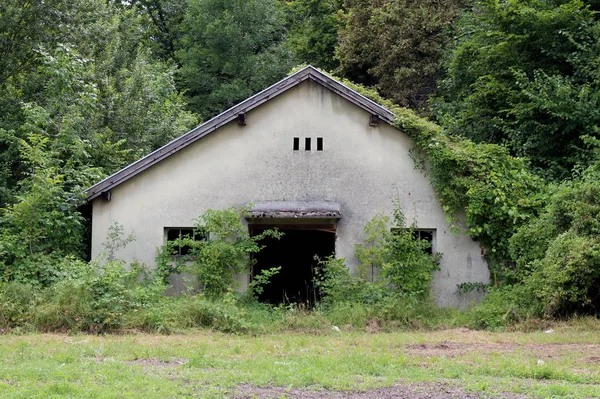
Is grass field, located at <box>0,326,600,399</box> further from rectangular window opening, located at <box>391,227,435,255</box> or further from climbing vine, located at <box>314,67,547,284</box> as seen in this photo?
rectangular window opening, located at <box>391,227,435,255</box>

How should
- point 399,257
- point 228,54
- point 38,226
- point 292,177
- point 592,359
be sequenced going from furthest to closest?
point 228,54
point 292,177
point 399,257
point 38,226
point 592,359

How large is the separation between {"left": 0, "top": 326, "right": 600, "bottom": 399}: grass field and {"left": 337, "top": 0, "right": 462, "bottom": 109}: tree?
61.1 ft

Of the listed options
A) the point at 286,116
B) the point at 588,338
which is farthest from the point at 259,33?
the point at 588,338

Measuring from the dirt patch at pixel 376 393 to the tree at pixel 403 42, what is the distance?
22248mm

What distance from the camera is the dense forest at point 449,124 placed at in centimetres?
1484

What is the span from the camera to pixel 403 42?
29594 mm

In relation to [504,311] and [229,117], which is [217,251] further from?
[504,311]

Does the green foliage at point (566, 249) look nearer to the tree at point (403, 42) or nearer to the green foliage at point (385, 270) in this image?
the green foliage at point (385, 270)

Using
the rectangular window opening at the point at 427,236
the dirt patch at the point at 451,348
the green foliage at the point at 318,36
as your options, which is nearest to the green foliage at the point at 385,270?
the rectangular window opening at the point at 427,236

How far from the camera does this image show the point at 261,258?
22172 millimetres

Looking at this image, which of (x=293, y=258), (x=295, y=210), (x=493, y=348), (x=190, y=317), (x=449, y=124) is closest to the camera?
(x=493, y=348)

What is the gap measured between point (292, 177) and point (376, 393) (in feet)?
29.5

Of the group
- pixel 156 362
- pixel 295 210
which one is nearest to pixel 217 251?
pixel 295 210

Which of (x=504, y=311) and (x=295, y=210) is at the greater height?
(x=295, y=210)
